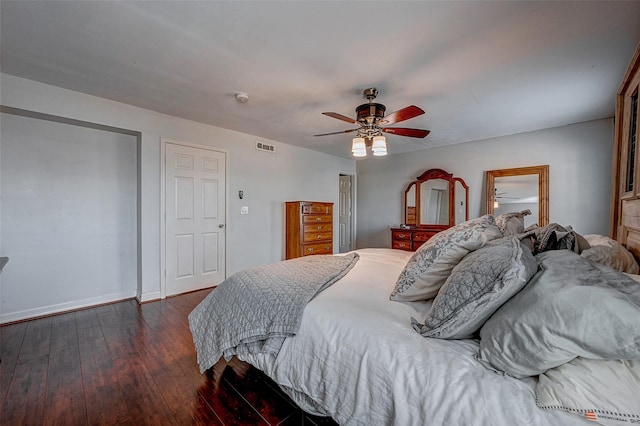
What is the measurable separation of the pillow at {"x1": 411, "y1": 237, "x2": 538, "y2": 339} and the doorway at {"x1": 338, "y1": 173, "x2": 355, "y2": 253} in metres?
5.06

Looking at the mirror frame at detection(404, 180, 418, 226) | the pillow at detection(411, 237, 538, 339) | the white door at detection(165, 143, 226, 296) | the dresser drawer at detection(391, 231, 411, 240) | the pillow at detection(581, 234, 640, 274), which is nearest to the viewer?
the pillow at detection(411, 237, 538, 339)

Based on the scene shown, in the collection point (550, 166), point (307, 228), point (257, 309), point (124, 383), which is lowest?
point (124, 383)

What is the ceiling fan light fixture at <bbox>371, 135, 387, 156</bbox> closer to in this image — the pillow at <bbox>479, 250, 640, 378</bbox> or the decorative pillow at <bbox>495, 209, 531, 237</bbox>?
the decorative pillow at <bbox>495, 209, 531, 237</bbox>

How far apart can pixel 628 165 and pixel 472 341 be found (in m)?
1.74

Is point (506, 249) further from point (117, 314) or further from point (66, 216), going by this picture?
point (66, 216)

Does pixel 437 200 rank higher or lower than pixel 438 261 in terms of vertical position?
higher

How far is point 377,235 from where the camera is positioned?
18.9 ft

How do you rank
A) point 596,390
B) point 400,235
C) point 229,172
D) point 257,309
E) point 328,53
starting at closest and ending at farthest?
point 596,390
point 257,309
point 328,53
point 229,172
point 400,235

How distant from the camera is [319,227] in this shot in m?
4.56

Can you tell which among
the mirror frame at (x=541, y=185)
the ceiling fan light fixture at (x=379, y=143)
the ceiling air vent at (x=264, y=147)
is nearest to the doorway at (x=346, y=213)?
the ceiling air vent at (x=264, y=147)

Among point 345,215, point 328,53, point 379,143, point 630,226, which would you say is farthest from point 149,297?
point 630,226

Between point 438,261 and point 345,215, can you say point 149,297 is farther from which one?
point 345,215

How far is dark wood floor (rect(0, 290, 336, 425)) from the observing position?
4.74 feet

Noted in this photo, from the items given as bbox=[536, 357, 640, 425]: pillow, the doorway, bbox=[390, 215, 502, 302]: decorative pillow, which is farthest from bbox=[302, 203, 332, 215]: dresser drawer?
bbox=[536, 357, 640, 425]: pillow
